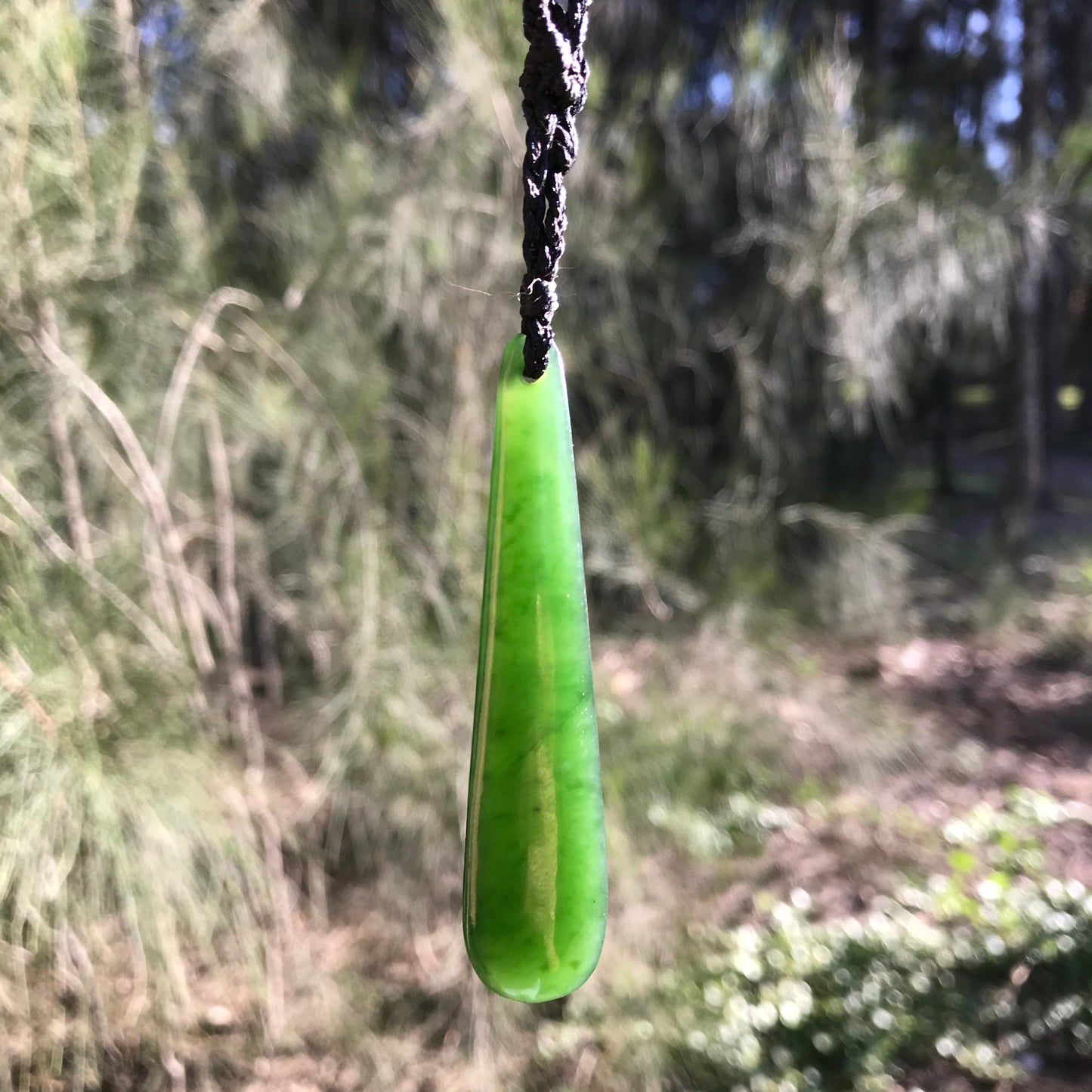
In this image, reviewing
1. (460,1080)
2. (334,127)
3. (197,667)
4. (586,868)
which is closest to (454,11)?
(334,127)

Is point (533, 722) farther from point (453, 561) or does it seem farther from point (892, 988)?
point (892, 988)

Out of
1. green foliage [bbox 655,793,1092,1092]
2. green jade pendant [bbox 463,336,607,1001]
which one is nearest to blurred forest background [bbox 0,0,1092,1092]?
green foliage [bbox 655,793,1092,1092]

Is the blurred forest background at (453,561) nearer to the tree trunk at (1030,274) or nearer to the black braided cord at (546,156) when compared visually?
the tree trunk at (1030,274)

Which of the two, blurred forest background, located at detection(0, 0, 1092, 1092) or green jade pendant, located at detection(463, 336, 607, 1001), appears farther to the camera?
blurred forest background, located at detection(0, 0, 1092, 1092)

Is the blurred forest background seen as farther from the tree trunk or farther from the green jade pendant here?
the green jade pendant

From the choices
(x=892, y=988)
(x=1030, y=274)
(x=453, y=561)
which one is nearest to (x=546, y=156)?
(x=453, y=561)

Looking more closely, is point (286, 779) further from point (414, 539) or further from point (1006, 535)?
point (1006, 535)

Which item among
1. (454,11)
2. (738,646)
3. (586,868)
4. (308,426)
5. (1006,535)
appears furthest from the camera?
(1006,535)
